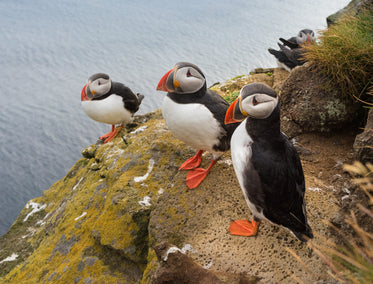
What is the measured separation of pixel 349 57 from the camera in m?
3.56

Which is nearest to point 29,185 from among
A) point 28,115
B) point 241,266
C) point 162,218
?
point 28,115

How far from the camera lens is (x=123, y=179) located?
3.65 meters

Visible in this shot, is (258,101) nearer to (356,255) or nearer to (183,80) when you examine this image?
(183,80)

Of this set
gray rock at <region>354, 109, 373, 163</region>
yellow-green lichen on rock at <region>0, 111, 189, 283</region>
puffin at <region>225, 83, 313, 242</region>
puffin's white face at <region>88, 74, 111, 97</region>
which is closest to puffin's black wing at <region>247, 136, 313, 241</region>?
puffin at <region>225, 83, 313, 242</region>

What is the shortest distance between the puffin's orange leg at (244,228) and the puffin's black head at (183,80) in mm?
1406

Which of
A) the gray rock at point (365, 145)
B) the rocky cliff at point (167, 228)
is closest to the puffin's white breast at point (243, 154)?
the rocky cliff at point (167, 228)

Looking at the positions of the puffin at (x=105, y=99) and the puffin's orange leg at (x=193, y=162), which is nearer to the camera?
the puffin's orange leg at (x=193, y=162)

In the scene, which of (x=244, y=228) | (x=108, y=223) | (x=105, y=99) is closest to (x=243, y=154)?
(x=244, y=228)

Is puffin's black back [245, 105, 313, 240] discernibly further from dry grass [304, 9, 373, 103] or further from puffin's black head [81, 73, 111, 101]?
puffin's black head [81, 73, 111, 101]

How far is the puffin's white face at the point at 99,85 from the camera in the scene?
489cm

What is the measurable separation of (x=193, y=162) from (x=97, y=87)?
7.41ft

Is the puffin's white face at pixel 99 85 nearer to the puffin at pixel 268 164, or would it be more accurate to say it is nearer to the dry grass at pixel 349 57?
the puffin at pixel 268 164

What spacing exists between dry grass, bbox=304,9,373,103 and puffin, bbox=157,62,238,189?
4.92 feet

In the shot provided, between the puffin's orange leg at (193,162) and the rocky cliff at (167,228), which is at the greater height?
the puffin's orange leg at (193,162)
